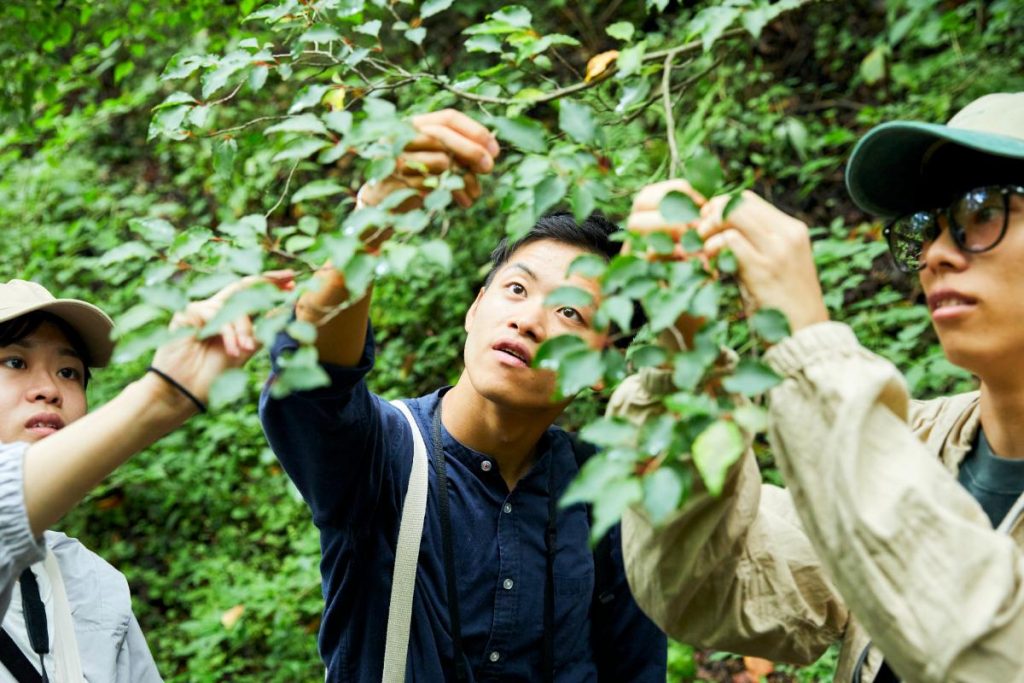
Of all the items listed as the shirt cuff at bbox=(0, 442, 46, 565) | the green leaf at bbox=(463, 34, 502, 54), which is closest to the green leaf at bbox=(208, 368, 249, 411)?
the shirt cuff at bbox=(0, 442, 46, 565)

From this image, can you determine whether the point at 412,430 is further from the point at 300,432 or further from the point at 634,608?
the point at 634,608

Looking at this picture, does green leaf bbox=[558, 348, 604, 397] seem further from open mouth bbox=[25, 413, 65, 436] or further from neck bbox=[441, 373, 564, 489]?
open mouth bbox=[25, 413, 65, 436]

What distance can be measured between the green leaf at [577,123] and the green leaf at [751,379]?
0.40 m

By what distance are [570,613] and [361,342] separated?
874mm

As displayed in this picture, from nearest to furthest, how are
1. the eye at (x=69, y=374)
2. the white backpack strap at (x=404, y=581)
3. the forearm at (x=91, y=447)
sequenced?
the forearm at (x=91, y=447) < the white backpack strap at (x=404, y=581) < the eye at (x=69, y=374)

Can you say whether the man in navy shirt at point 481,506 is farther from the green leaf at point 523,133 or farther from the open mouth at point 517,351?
the green leaf at point 523,133

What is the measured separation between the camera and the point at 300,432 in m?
1.72

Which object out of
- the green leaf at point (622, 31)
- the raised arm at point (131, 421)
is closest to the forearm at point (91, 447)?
the raised arm at point (131, 421)

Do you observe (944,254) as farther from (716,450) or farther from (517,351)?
(517,351)

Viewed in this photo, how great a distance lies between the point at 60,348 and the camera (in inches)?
90.6

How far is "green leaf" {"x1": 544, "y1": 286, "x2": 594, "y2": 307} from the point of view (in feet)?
3.91

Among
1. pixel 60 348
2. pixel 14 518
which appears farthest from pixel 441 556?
pixel 60 348

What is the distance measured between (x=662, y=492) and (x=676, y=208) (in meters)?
0.36

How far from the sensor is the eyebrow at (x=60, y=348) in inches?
88.3
